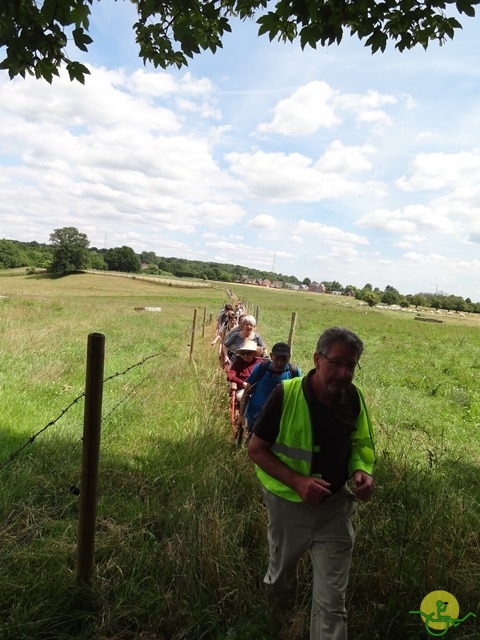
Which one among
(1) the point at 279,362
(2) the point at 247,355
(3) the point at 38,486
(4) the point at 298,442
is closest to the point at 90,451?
(4) the point at 298,442

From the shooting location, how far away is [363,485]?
225 centimetres

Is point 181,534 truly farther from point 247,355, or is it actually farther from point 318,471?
point 247,355

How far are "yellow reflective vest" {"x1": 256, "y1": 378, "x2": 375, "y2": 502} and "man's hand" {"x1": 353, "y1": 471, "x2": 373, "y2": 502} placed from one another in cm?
6

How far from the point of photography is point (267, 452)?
2.37 m

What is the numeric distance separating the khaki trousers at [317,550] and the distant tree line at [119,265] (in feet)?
298

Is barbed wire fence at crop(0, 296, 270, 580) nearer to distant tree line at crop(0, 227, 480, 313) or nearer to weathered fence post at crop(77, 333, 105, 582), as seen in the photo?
weathered fence post at crop(77, 333, 105, 582)

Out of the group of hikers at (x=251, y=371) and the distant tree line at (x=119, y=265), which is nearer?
the group of hikers at (x=251, y=371)

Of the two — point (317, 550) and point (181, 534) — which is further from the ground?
point (317, 550)

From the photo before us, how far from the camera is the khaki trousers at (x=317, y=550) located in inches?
86.7

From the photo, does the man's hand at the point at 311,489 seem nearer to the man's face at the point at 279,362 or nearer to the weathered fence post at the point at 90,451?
the weathered fence post at the point at 90,451

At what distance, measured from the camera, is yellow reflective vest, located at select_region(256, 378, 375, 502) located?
7.55 feet

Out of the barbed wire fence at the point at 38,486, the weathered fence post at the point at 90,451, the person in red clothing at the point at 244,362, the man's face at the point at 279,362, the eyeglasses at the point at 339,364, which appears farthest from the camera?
the person in red clothing at the point at 244,362

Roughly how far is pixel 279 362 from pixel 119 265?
414ft

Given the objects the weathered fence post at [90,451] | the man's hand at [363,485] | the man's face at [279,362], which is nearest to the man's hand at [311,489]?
the man's hand at [363,485]
